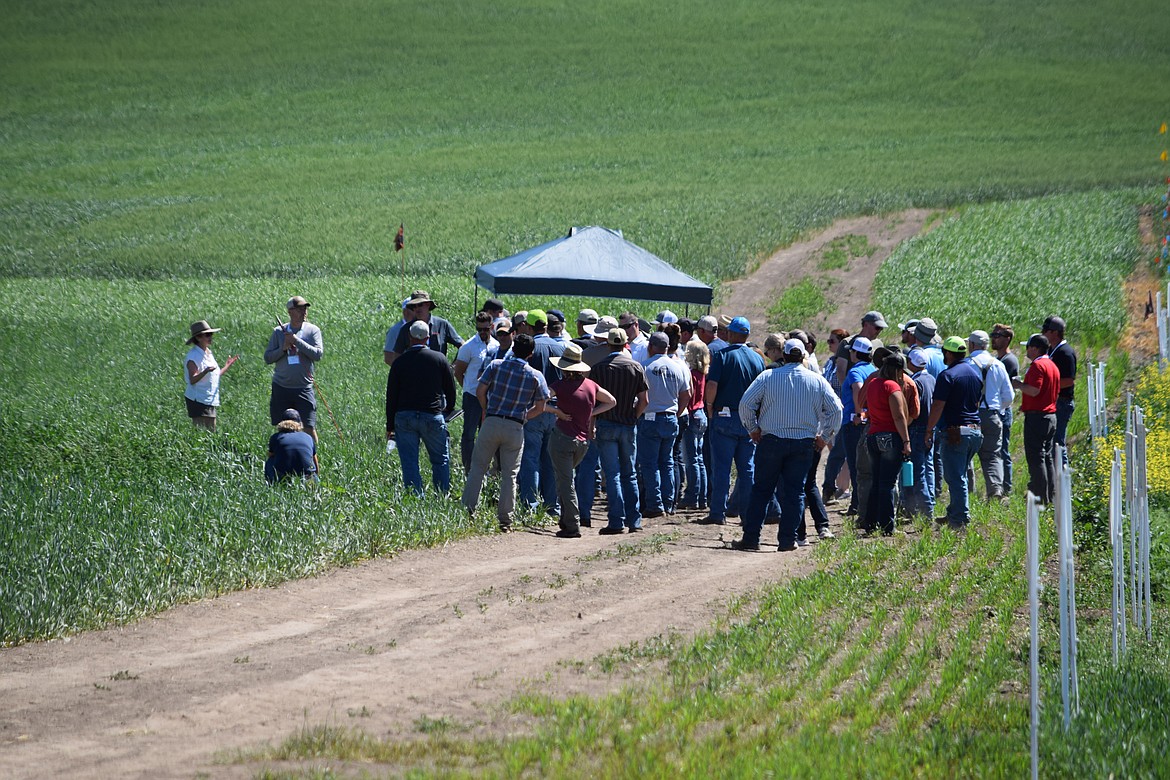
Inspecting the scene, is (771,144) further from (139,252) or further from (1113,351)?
(1113,351)

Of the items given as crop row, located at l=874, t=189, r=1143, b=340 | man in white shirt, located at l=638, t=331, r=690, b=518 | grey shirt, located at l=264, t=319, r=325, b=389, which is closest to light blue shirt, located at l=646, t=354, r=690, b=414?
man in white shirt, located at l=638, t=331, r=690, b=518

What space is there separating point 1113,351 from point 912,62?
161 feet

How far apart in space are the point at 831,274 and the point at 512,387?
22051 millimetres

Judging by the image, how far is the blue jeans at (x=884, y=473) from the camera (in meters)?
11.6

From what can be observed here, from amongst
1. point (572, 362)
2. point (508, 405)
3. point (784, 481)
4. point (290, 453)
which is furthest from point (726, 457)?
point (290, 453)

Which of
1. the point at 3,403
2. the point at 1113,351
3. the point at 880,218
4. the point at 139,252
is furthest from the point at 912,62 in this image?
the point at 3,403

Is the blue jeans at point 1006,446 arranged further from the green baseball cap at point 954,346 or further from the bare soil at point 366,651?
the bare soil at point 366,651

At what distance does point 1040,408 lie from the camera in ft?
42.7

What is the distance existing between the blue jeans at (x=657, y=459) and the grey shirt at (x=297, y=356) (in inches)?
147

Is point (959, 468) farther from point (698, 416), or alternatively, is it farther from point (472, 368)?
point (472, 368)

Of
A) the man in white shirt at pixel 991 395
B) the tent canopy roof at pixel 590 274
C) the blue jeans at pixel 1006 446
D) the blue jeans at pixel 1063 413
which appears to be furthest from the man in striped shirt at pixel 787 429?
the tent canopy roof at pixel 590 274

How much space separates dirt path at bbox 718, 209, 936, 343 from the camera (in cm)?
2869

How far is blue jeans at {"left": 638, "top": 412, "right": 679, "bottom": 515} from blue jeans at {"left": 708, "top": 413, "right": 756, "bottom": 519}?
0.43 m

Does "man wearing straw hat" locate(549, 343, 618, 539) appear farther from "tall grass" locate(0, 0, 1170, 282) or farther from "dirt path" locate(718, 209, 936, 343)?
"tall grass" locate(0, 0, 1170, 282)
